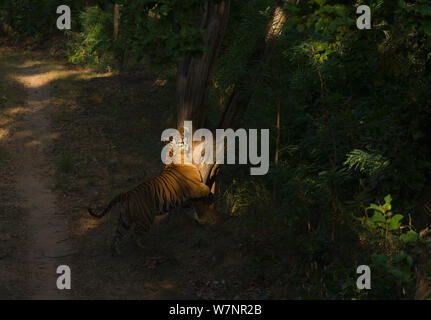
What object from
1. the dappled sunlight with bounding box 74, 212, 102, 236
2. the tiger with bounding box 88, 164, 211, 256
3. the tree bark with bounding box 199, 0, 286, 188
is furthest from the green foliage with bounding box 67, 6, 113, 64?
the tiger with bounding box 88, 164, 211, 256

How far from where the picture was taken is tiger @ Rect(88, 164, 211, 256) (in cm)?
880

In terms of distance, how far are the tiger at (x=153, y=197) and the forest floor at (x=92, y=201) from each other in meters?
0.48

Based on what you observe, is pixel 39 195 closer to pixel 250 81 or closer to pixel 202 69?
pixel 202 69

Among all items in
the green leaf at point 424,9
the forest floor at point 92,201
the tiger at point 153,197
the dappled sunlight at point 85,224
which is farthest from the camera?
the dappled sunlight at point 85,224

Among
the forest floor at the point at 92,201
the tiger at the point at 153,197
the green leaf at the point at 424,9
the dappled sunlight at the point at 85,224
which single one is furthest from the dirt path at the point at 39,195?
the green leaf at the point at 424,9

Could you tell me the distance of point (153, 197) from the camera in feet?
29.3

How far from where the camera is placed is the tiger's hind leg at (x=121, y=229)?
884 cm

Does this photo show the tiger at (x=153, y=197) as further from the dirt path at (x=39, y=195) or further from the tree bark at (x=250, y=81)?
the dirt path at (x=39, y=195)

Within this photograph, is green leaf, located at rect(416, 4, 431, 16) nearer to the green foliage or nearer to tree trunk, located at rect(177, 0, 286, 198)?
tree trunk, located at rect(177, 0, 286, 198)

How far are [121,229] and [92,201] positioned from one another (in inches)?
103

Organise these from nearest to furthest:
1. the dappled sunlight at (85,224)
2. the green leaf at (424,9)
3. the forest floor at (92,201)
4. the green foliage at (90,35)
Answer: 1. the green leaf at (424,9)
2. the forest floor at (92,201)
3. the dappled sunlight at (85,224)
4. the green foliage at (90,35)

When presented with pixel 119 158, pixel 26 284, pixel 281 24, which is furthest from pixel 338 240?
pixel 119 158
